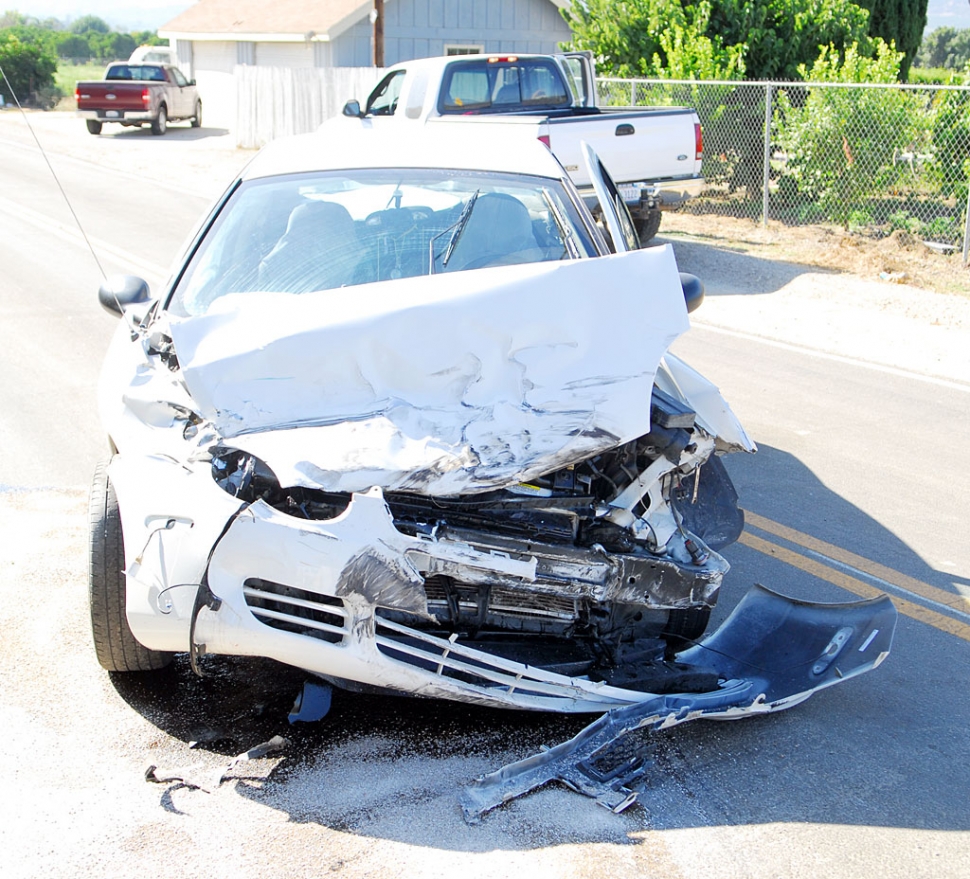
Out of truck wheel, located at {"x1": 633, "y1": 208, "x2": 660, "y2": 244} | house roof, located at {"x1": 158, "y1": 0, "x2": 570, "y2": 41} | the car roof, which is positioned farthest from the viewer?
house roof, located at {"x1": 158, "y1": 0, "x2": 570, "y2": 41}

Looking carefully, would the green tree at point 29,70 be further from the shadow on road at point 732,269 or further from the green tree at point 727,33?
the shadow on road at point 732,269

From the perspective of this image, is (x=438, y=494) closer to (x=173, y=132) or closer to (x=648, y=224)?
(x=648, y=224)

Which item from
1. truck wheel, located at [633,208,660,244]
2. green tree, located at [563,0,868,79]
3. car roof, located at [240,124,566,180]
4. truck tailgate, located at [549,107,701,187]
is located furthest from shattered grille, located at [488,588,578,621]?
green tree, located at [563,0,868,79]

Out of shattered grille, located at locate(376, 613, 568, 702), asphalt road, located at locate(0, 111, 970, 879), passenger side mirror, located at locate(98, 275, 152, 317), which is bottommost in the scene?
asphalt road, located at locate(0, 111, 970, 879)

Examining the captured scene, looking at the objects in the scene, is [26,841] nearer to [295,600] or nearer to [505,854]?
[295,600]

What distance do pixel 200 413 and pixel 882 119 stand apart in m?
12.7

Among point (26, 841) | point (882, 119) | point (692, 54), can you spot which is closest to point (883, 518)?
point (26, 841)

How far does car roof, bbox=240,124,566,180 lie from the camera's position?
→ 5117mm

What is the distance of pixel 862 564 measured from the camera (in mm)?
5250

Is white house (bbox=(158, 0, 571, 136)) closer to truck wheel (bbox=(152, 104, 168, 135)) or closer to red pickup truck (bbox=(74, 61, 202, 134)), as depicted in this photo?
red pickup truck (bbox=(74, 61, 202, 134))

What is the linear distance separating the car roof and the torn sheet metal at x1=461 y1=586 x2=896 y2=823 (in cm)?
230

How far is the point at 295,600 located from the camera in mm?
3236

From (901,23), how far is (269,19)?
792 inches

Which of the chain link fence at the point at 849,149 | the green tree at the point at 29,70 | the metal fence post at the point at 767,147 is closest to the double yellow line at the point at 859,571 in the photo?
the chain link fence at the point at 849,149
